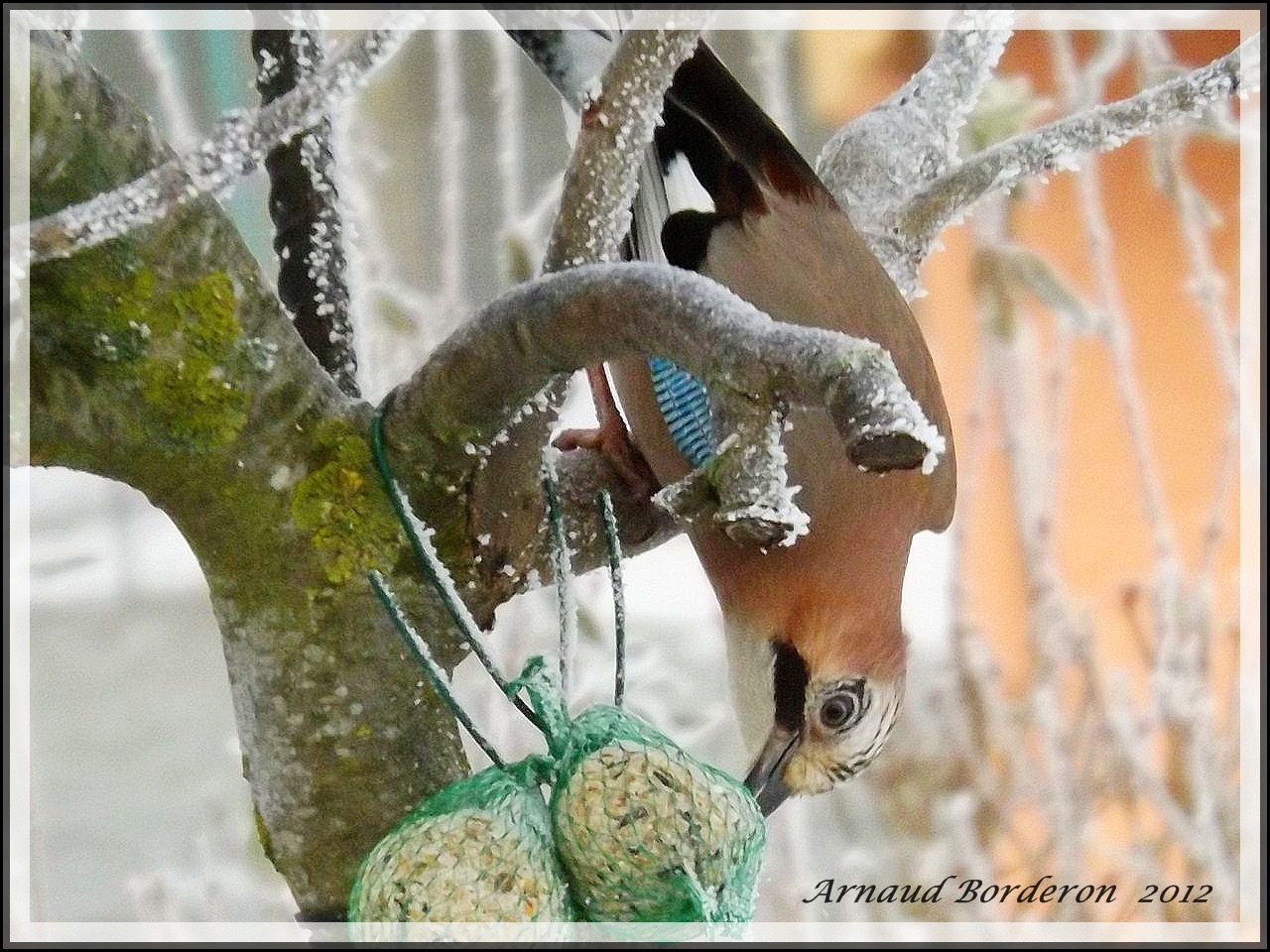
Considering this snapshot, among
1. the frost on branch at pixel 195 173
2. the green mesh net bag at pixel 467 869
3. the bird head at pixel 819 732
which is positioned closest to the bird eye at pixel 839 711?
the bird head at pixel 819 732

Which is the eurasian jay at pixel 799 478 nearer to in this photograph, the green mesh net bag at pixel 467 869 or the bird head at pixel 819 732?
the bird head at pixel 819 732

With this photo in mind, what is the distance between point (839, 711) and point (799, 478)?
18cm

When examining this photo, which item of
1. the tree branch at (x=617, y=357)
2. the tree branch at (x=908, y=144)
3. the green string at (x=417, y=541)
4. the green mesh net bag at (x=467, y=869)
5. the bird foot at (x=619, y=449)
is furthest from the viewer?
the tree branch at (x=908, y=144)

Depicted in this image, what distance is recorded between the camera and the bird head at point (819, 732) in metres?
0.93

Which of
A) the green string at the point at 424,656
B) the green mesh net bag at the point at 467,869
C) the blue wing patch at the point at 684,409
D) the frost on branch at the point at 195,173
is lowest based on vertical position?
the green mesh net bag at the point at 467,869

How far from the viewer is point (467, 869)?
22.0 inches

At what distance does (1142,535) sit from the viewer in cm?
224

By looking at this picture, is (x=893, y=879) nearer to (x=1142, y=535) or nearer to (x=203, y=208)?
(x=1142, y=535)

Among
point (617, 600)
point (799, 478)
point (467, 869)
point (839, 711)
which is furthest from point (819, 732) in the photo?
point (467, 869)

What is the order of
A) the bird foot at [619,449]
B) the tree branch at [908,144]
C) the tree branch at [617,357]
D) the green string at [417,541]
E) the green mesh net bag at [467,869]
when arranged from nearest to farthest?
the tree branch at [617,357] → the green mesh net bag at [467,869] → the green string at [417,541] → the bird foot at [619,449] → the tree branch at [908,144]

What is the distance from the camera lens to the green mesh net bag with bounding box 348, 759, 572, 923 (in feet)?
1.82

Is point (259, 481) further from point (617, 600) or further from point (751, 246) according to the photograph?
point (751, 246)

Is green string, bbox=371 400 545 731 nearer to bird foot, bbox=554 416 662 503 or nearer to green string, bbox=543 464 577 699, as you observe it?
green string, bbox=543 464 577 699

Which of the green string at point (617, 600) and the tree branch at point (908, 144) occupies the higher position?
A: the tree branch at point (908, 144)
